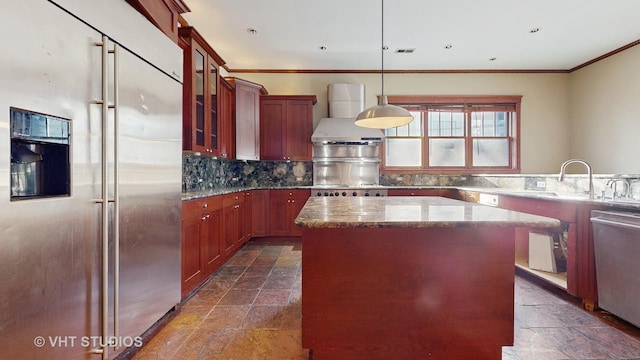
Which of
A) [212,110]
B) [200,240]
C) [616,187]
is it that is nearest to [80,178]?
[200,240]

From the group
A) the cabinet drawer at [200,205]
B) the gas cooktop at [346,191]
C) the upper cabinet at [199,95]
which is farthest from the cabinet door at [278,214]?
the cabinet drawer at [200,205]

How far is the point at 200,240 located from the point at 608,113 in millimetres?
5838

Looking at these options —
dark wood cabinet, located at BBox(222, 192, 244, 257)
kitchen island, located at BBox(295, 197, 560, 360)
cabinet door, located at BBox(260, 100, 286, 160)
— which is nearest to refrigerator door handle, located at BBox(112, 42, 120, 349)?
kitchen island, located at BBox(295, 197, 560, 360)

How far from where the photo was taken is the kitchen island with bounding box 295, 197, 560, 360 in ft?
5.03

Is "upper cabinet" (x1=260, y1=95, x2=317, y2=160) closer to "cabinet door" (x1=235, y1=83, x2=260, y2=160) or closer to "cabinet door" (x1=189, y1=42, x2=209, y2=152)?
"cabinet door" (x1=235, y1=83, x2=260, y2=160)

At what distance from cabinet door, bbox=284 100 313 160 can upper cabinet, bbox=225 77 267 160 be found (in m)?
0.50

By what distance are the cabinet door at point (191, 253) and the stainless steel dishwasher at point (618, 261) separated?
327 centimetres

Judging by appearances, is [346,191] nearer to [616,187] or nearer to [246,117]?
[246,117]

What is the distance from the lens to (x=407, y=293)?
1545 millimetres

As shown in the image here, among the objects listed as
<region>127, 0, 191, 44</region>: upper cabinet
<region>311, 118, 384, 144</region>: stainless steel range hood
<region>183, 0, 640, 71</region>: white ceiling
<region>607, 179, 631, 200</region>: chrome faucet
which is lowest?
<region>607, 179, 631, 200</region>: chrome faucet

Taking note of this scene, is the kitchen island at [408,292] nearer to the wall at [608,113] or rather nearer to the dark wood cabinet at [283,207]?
the dark wood cabinet at [283,207]

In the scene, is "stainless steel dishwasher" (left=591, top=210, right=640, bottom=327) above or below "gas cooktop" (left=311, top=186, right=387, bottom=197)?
below

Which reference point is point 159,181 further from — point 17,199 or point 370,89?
Result: point 370,89

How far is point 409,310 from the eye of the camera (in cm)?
154
